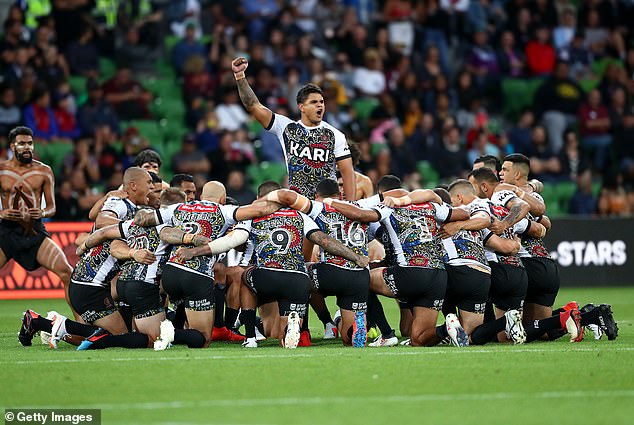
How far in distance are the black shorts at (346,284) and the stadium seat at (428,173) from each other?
38.4 ft

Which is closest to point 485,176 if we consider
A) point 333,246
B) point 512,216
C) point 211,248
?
point 512,216

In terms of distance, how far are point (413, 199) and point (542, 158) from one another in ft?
42.4

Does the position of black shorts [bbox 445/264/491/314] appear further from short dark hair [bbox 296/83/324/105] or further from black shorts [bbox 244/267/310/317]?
short dark hair [bbox 296/83/324/105]

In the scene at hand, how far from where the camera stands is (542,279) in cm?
1270

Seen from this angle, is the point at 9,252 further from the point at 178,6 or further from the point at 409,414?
the point at 178,6

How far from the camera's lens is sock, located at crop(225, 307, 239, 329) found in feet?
43.3

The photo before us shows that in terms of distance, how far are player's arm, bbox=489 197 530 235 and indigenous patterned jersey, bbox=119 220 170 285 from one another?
3.34 m

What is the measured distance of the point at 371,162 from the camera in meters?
22.3

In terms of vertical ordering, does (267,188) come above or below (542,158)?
below

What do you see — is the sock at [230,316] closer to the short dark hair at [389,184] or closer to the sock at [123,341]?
the sock at [123,341]

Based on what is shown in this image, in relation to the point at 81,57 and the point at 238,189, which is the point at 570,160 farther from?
the point at 81,57

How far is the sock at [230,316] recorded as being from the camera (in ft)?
43.3

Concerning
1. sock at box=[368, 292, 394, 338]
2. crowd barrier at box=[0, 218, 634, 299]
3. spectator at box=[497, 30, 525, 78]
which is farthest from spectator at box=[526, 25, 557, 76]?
sock at box=[368, 292, 394, 338]

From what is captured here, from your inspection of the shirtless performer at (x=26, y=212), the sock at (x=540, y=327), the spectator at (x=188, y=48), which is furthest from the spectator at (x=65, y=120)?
the sock at (x=540, y=327)
